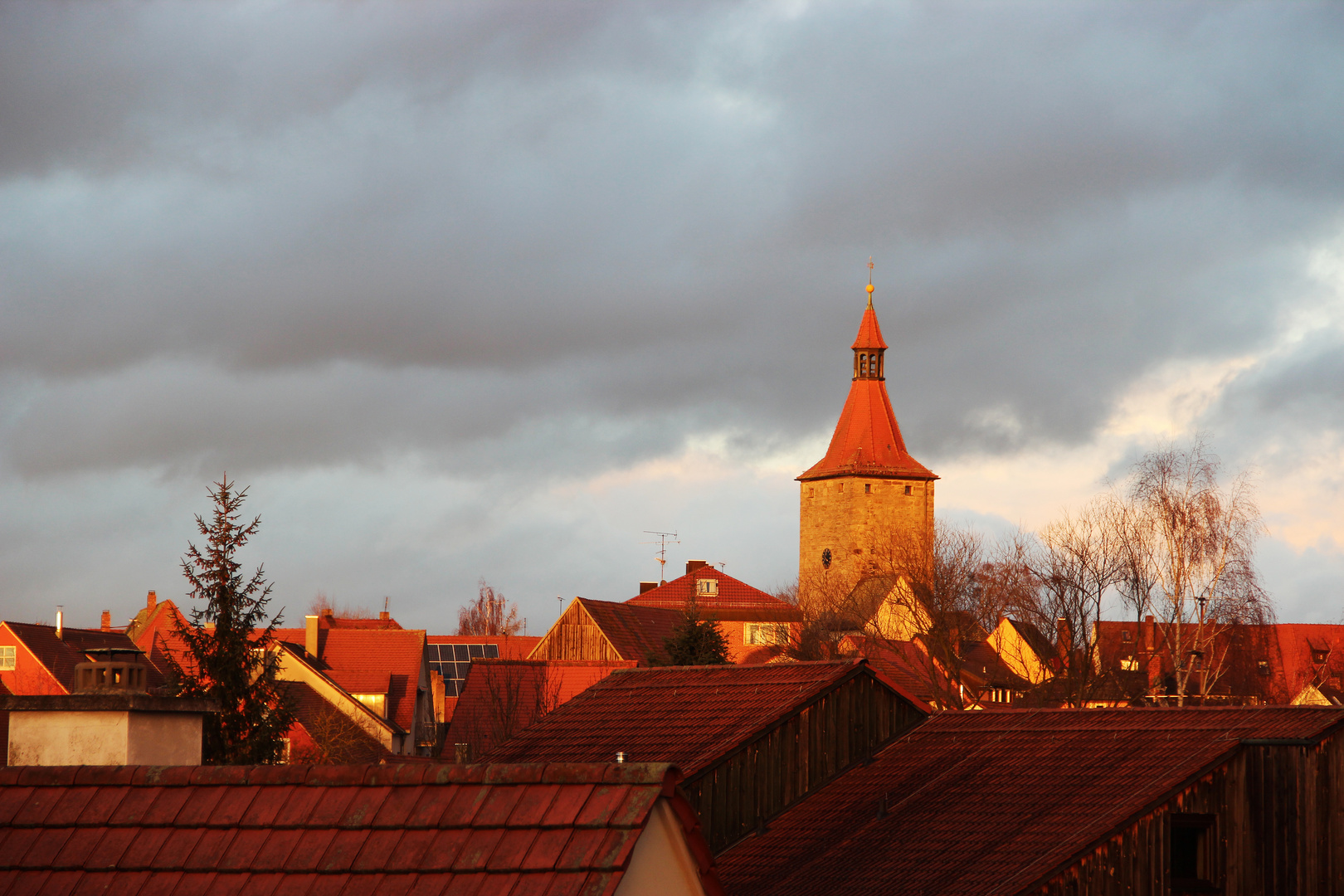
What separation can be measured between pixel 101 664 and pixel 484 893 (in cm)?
619

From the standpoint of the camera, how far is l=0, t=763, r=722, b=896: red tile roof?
6.58m

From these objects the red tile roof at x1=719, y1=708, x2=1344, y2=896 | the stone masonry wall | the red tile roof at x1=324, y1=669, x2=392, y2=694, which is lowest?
the red tile roof at x1=324, y1=669, x2=392, y2=694

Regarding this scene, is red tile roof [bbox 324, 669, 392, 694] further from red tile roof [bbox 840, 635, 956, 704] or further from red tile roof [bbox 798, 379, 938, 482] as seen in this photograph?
red tile roof [bbox 798, 379, 938, 482]

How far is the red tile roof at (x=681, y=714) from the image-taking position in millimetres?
21375

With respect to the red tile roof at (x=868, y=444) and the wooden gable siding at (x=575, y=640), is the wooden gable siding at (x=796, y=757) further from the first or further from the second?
the red tile roof at (x=868, y=444)

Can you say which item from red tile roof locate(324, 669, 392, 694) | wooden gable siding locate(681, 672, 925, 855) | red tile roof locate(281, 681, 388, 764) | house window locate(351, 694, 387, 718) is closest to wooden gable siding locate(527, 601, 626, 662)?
red tile roof locate(324, 669, 392, 694)

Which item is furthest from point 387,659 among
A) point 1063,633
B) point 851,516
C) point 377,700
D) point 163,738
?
point 163,738

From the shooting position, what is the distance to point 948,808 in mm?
19812

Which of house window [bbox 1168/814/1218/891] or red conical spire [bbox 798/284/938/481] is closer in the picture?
house window [bbox 1168/814/1218/891]

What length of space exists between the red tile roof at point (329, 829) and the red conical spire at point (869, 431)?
103949 mm

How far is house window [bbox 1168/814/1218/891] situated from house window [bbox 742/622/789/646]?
5677 centimetres

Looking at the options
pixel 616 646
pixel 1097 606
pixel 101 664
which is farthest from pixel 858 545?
pixel 101 664

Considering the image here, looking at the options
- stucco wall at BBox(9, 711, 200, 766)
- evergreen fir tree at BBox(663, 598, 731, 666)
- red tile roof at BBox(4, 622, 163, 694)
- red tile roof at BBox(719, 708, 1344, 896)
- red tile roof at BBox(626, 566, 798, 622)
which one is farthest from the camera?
red tile roof at BBox(626, 566, 798, 622)

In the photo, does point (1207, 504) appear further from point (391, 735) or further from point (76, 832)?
point (76, 832)
